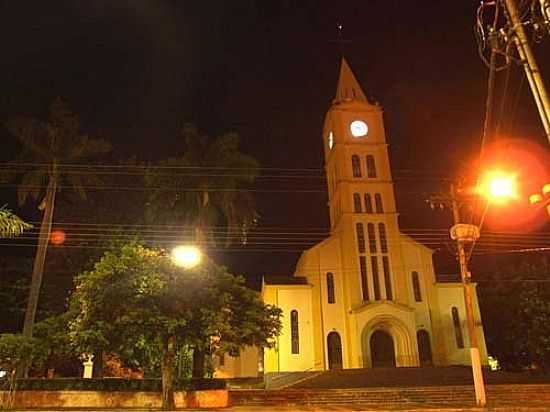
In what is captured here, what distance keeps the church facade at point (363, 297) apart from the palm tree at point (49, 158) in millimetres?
14888

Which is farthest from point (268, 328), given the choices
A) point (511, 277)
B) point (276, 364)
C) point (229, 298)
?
point (511, 277)

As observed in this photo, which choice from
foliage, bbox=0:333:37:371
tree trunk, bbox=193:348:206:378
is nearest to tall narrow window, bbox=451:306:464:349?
tree trunk, bbox=193:348:206:378

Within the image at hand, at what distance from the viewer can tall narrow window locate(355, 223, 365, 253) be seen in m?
35.5

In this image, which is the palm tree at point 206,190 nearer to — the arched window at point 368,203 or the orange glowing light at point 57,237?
the orange glowing light at point 57,237

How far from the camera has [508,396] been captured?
69.2 ft

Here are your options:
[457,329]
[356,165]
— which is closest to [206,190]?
[356,165]

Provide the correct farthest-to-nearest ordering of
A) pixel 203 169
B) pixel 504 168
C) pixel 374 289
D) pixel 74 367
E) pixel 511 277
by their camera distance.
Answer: pixel 511 277, pixel 374 289, pixel 74 367, pixel 203 169, pixel 504 168

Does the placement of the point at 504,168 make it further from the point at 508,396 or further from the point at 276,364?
the point at 276,364

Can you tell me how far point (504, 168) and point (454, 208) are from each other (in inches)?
400

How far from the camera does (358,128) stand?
1560 inches

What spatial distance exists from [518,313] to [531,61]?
3328 centimetres

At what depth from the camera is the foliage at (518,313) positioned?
31.5 metres

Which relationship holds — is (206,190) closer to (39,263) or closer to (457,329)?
(39,263)

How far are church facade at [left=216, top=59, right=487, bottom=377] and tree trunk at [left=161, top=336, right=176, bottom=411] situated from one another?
580 inches
